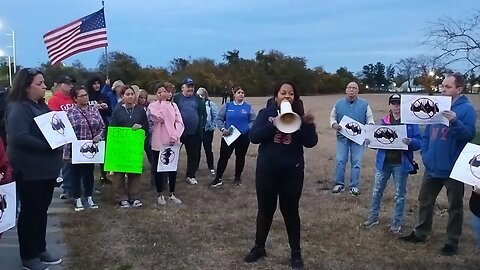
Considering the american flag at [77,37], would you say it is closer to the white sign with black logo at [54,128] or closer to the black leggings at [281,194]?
the white sign with black logo at [54,128]

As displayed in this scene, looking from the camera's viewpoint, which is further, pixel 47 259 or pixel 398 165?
pixel 398 165

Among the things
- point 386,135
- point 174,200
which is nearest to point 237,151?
point 174,200

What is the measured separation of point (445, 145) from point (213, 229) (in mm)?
3064

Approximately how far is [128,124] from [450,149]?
14.7 feet

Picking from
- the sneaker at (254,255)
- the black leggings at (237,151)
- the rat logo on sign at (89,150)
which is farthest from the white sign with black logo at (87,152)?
the sneaker at (254,255)

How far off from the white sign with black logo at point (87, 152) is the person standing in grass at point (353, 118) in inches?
151

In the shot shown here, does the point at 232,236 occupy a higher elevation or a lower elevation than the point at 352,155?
lower

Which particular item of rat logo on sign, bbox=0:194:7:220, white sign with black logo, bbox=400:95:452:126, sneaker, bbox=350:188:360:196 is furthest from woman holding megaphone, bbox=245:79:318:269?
sneaker, bbox=350:188:360:196

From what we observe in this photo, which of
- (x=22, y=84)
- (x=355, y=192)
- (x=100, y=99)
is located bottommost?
(x=355, y=192)

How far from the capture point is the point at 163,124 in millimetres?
8156

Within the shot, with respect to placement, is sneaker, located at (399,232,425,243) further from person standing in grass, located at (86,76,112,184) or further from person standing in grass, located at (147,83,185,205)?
person standing in grass, located at (86,76,112,184)

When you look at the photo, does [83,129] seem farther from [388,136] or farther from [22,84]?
[388,136]

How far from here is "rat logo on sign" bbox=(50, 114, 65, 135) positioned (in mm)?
4994

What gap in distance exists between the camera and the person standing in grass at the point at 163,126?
8.14 m
